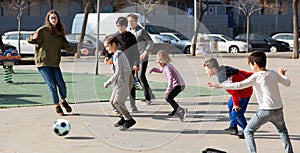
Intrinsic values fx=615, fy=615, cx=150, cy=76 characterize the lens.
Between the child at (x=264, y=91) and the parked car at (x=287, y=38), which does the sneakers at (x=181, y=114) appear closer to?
the child at (x=264, y=91)

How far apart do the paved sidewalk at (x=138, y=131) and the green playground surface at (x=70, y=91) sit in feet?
2.65

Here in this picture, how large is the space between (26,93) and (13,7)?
30809 mm

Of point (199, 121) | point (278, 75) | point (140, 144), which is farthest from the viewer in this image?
point (199, 121)

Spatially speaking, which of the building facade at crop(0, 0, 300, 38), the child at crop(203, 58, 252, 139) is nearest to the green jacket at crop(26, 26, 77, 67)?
the child at crop(203, 58, 252, 139)

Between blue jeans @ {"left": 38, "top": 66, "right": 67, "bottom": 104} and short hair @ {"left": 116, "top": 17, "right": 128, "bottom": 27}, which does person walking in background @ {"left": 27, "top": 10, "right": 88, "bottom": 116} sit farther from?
short hair @ {"left": 116, "top": 17, "right": 128, "bottom": 27}

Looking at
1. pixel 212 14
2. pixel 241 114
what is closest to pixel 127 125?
pixel 241 114

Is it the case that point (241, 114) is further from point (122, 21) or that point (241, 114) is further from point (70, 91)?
point (70, 91)

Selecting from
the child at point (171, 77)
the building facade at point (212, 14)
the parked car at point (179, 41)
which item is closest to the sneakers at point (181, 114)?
the child at point (171, 77)

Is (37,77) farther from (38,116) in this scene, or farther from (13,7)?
(13,7)

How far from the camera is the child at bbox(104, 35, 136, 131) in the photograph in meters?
8.77

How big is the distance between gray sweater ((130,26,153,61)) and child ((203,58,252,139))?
8.22 feet

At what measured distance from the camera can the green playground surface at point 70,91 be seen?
12.4m

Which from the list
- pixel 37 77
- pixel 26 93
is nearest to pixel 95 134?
pixel 26 93

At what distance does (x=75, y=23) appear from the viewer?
127ft
